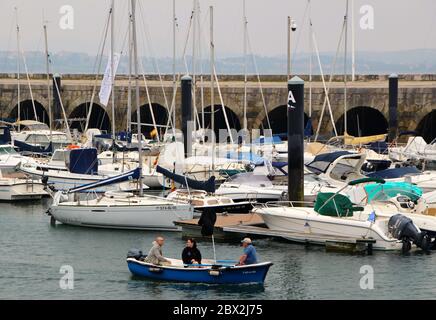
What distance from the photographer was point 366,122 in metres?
69.8

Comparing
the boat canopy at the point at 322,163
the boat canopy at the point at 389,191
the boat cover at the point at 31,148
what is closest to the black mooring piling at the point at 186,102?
the boat cover at the point at 31,148

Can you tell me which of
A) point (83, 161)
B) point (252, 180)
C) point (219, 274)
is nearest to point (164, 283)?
point (219, 274)

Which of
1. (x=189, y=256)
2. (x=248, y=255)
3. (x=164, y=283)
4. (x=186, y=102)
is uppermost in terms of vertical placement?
(x=186, y=102)

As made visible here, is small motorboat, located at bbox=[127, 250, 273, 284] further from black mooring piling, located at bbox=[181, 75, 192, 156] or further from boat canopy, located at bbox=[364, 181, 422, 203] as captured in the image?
black mooring piling, located at bbox=[181, 75, 192, 156]

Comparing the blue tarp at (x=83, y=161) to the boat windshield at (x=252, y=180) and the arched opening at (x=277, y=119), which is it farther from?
the arched opening at (x=277, y=119)

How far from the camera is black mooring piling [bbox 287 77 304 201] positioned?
3881cm

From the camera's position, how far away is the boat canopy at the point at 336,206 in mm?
35812

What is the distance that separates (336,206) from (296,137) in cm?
384

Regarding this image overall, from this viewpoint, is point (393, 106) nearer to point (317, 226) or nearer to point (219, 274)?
point (317, 226)

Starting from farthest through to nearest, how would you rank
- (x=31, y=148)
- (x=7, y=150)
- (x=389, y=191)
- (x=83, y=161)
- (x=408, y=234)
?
(x=31, y=148) < (x=7, y=150) < (x=83, y=161) < (x=389, y=191) < (x=408, y=234)

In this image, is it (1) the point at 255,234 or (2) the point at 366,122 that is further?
(2) the point at 366,122

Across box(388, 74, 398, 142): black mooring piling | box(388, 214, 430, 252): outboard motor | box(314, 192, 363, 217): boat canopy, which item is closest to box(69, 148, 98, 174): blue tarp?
box(314, 192, 363, 217): boat canopy

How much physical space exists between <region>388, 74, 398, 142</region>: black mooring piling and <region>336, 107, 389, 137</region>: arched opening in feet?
21.0

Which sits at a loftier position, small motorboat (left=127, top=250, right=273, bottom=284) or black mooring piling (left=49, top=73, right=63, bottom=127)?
black mooring piling (left=49, top=73, right=63, bottom=127)
